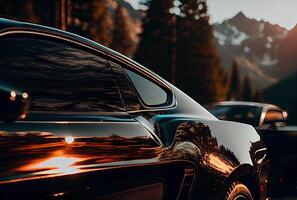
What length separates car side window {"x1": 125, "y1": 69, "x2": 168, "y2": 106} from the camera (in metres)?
3.52

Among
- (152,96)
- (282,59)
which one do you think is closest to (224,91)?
(152,96)

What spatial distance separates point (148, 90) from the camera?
364cm

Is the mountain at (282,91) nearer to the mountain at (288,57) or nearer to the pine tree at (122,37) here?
the mountain at (288,57)

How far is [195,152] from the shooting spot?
3557 millimetres

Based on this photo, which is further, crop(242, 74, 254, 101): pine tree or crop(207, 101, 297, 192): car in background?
crop(242, 74, 254, 101): pine tree

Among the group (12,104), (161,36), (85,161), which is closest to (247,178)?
(85,161)

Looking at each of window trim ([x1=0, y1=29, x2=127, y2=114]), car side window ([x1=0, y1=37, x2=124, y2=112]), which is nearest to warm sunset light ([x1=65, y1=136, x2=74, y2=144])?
car side window ([x1=0, y1=37, x2=124, y2=112])

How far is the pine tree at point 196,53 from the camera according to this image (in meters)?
63.0

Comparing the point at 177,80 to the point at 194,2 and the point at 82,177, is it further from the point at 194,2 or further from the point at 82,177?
the point at 82,177

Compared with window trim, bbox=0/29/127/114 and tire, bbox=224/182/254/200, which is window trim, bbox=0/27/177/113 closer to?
window trim, bbox=0/29/127/114

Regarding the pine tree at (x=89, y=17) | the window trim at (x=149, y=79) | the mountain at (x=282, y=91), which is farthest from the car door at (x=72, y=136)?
the mountain at (x=282, y=91)

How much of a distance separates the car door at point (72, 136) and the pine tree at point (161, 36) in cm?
5541

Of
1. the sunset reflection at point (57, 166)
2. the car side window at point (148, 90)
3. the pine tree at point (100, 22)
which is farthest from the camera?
the pine tree at point (100, 22)

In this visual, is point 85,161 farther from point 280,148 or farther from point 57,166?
point 280,148
